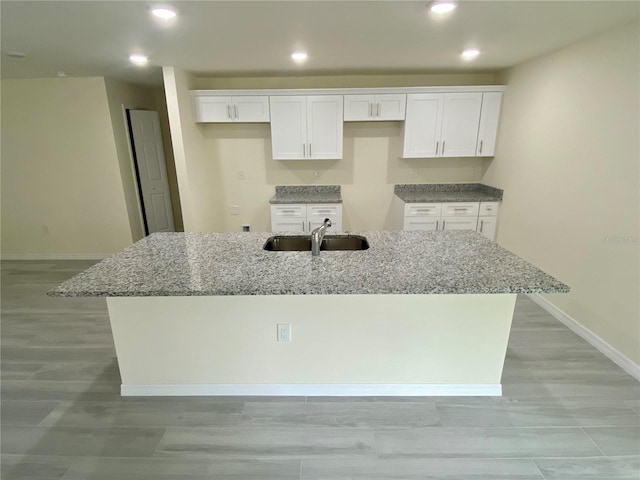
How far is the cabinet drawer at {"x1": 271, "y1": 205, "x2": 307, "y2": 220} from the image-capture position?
3975mm

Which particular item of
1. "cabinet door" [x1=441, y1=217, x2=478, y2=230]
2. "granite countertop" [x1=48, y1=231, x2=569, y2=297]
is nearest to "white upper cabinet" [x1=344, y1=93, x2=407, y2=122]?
"cabinet door" [x1=441, y1=217, x2=478, y2=230]

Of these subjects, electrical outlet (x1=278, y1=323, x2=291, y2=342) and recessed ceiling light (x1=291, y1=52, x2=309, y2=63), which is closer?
electrical outlet (x1=278, y1=323, x2=291, y2=342)

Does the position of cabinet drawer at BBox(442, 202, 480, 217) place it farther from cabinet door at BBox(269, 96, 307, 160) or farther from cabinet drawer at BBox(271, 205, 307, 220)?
cabinet door at BBox(269, 96, 307, 160)

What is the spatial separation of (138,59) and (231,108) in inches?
40.5

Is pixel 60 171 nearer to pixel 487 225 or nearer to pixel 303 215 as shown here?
pixel 303 215

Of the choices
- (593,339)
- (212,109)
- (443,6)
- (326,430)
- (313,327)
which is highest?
(443,6)

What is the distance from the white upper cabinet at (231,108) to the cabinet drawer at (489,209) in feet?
9.17

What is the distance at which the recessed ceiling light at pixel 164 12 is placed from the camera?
1860 mm

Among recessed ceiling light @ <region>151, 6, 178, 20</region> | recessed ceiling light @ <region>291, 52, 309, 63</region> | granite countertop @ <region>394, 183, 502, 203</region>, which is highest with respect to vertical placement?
recessed ceiling light @ <region>291, 52, 309, 63</region>

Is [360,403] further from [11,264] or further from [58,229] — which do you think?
[11,264]

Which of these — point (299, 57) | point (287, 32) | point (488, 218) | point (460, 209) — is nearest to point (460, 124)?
point (460, 209)

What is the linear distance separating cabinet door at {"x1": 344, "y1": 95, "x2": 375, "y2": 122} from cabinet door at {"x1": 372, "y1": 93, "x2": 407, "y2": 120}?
0.27 feet

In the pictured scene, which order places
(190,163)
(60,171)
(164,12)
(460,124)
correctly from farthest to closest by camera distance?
1. (60,171)
2. (460,124)
3. (190,163)
4. (164,12)

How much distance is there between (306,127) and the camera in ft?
12.7
